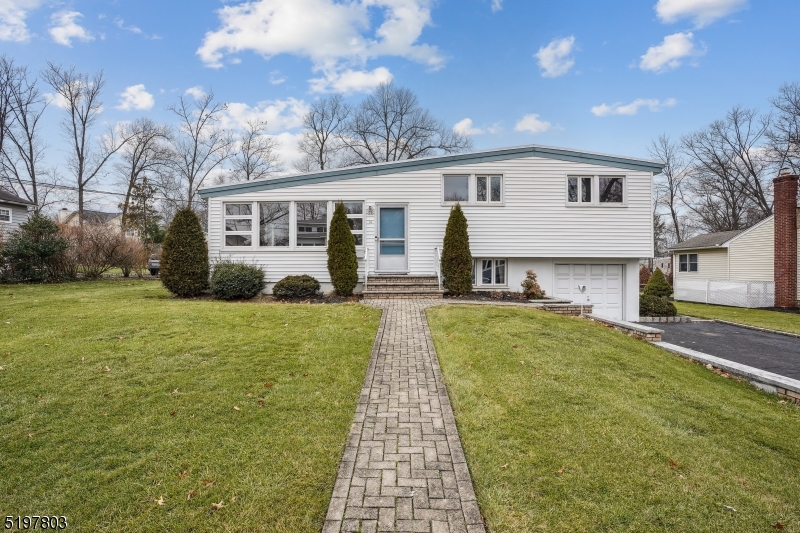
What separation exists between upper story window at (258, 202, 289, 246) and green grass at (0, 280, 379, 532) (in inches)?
236

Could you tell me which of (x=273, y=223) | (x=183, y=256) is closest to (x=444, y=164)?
(x=273, y=223)

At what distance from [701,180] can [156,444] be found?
41115mm

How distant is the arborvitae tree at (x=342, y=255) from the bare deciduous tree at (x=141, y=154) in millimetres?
26205

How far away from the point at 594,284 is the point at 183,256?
44.7 feet

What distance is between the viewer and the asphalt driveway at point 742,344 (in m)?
7.17

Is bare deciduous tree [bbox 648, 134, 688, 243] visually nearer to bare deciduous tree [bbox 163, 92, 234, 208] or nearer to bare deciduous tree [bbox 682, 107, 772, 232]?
Result: bare deciduous tree [bbox 682, 107, 772, 232]

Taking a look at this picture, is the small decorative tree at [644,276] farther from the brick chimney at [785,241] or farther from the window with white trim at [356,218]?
the window with white trim at [356,218]

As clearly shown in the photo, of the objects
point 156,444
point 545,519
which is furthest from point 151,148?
point 545,519

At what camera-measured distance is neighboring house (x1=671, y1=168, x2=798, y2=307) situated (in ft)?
55.5

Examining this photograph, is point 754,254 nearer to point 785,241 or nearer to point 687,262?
point 785,241

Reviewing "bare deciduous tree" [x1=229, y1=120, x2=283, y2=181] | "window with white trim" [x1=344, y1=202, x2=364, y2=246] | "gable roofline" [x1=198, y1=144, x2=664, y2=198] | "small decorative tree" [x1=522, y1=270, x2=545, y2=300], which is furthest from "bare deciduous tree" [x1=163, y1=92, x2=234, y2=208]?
"small decorative tree" [x1=522, y1=270, x2=545, y2=300]

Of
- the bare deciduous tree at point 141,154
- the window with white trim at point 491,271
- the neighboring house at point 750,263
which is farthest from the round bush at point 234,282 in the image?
the bare deciduous tree at point 141,154

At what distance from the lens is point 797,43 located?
18156 mm

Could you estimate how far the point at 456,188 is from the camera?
1257cm
